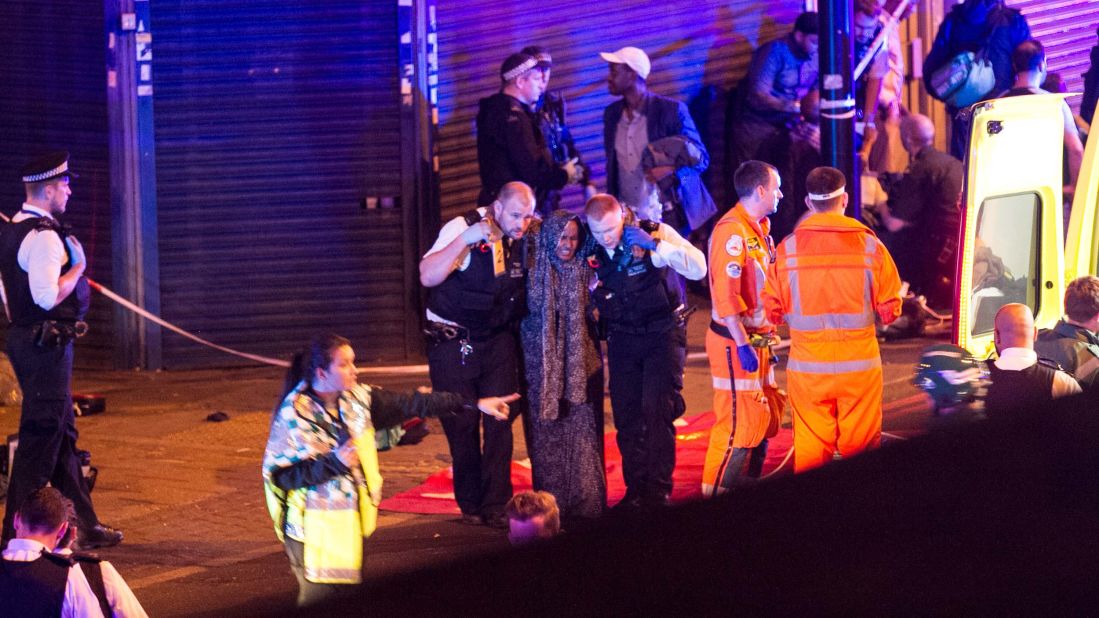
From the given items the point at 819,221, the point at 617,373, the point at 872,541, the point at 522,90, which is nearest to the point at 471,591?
the point at 872,541

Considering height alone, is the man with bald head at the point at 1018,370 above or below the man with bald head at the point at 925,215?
below

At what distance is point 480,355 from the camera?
7855 millimetres

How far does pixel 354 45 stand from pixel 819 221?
670 cm

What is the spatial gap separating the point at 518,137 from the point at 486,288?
118 inches

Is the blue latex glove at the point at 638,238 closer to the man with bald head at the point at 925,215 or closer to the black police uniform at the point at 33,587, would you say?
the black police uniform at the point at 33,587

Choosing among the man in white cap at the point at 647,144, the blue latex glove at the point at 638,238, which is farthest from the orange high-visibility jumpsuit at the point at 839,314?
the man in white cap at the point at 647,144

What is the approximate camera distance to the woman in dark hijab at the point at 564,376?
773 centimetres

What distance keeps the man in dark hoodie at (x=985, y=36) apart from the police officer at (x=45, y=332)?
8010mm

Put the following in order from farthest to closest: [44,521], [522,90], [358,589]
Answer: [522,90], [44,521], [358,589]

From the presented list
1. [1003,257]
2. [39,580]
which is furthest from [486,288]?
[39,580]

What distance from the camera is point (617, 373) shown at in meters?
7.93

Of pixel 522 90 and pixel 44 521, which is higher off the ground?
pixel 522 90

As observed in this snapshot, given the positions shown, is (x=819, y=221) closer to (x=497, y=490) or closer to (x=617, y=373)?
(x=617, y=373)

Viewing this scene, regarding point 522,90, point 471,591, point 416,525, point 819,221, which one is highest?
point 522,90
